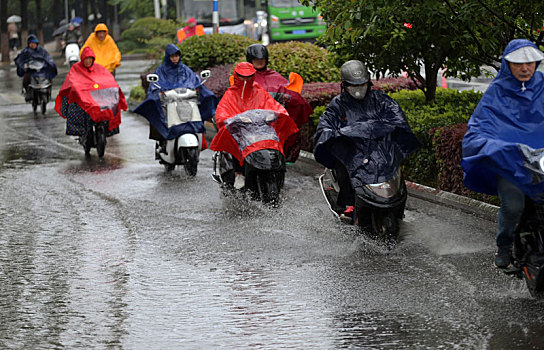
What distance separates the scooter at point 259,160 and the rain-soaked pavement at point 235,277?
7.7 inches

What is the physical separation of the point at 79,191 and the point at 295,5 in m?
29.1

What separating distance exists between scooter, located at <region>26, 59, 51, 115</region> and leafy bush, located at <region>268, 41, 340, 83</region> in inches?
265

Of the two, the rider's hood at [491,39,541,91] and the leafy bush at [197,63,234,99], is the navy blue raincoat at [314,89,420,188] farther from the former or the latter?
the leafy bush at [197,63,234,99]

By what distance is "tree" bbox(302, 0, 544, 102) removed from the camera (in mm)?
10570

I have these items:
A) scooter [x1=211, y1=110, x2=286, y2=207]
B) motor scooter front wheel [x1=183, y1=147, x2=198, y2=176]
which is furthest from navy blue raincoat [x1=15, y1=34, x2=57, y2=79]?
scooter [x1=211, y1=110, x2=286, y2=207]

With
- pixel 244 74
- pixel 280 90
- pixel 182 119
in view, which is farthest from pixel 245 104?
pixel 182 119

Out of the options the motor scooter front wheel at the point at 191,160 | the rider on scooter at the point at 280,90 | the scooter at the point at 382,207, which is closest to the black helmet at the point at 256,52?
the rider on scooter at the point at 280,90

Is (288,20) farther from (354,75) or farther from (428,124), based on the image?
(354,75)

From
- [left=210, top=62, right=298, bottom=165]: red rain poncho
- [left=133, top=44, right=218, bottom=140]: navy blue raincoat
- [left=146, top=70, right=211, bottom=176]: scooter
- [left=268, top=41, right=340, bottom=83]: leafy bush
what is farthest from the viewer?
[left=268, top=41, right=340, bottom=83]: leafy bush

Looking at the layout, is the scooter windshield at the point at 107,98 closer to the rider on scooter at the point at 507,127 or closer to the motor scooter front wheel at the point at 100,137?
the motor scooter front wheel at the point at 100,137

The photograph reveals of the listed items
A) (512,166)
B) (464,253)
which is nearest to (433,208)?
(464,253)

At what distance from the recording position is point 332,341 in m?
6.11

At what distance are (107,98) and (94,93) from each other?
21 centimetres

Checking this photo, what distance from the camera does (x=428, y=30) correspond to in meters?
12.1
